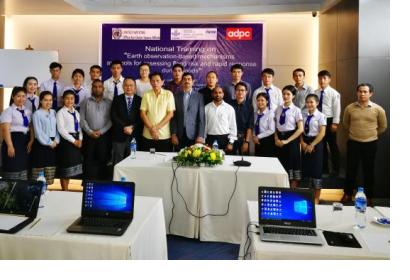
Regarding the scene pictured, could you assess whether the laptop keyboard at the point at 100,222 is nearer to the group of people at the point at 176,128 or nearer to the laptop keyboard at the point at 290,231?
the laptop keyboard at the point at 290,231

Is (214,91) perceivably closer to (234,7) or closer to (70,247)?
(234,7)

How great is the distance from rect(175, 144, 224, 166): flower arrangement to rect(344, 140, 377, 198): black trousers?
2.23 metres

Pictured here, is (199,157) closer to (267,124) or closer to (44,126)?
→ (267,124)

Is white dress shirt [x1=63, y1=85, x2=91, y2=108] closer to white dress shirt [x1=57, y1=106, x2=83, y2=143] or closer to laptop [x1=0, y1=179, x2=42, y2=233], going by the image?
white dress shirt [x1=57, y1=106, x2=83, y2=143]

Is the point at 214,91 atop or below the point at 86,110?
atop

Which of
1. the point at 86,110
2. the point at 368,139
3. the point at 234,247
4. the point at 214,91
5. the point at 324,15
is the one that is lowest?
the point at 234,247

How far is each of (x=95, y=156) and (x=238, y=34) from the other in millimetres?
3540

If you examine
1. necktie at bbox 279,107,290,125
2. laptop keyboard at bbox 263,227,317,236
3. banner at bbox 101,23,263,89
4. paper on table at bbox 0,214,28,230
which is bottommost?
laptop keyboard at bbox 263,227,317,236

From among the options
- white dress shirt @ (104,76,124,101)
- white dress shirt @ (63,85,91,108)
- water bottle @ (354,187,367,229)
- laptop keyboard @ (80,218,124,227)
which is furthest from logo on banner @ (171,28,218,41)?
laptop keyboard @ (80,218,124,227)

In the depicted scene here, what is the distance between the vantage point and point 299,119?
429 centimetres

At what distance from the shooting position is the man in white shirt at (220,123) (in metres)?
4.37

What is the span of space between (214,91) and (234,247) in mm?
2183

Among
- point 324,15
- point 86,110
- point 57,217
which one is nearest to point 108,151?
point 86,110

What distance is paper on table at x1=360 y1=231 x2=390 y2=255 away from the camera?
1.57 m
